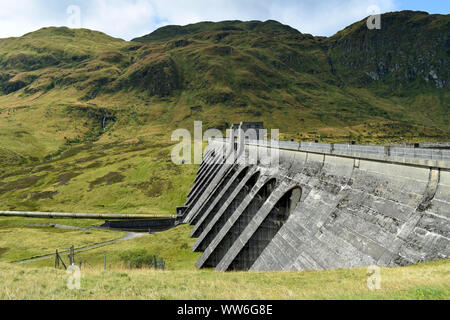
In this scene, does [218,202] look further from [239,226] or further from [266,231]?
[266,231]

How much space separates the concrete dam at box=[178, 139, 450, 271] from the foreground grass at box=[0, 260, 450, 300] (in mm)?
1951

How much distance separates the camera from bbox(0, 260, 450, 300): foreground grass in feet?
25.4

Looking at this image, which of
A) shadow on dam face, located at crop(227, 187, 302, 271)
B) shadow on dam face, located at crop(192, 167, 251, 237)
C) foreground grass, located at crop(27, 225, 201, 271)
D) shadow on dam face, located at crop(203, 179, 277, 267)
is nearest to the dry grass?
foreground grass, located at crop(27, 225, 201, 271)

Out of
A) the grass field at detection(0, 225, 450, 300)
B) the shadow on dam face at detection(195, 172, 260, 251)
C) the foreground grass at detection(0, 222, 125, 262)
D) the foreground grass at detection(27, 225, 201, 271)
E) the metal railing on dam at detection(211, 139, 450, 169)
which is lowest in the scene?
the foreground grass at detection(0, 222, 125, 262)

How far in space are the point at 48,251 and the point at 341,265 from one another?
42640 millimetres

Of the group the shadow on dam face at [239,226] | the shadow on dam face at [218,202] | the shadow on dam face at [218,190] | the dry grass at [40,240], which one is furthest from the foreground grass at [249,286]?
the dry grass at [40,240]

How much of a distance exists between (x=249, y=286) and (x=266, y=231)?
11.8 meters

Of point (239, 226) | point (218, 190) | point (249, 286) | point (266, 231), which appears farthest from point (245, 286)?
point (218, 190)

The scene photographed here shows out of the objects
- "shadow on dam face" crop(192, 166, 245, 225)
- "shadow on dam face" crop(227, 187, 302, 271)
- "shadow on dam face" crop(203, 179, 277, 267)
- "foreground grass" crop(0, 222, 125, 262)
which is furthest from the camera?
"shadow on dam face" crop(192, 166, 245, 225)

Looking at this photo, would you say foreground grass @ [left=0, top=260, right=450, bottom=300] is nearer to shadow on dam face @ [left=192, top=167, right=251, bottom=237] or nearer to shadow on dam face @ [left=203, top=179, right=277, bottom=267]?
shadow on dam face @ [left=203, top=179, right=277, bottom=267]

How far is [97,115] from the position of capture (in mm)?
189250
